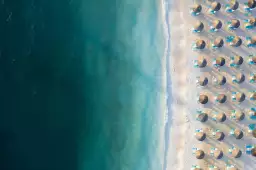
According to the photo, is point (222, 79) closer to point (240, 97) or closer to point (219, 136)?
point (240, 97)

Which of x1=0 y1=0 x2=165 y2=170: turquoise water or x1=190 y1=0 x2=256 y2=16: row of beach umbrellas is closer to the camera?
x1=190 y1=0 x2=256 y2=16: row of beach umbrellas

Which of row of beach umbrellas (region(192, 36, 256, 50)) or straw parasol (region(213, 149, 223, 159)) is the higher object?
row of beach umbrellas (region(192, 36, 256, 50))

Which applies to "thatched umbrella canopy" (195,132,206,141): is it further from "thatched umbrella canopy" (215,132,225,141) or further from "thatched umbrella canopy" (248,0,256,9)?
"thatched umbrella canopy" (248,0,256,9)

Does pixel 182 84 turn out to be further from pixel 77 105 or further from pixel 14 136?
pixel 14 136

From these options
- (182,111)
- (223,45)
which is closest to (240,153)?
(182,111)

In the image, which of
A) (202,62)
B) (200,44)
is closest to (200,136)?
(202,62)

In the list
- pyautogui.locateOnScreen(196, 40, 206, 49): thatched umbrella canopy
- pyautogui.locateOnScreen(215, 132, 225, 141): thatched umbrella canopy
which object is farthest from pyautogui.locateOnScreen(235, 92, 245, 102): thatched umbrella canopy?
pyautogui.locateOnScreen(196, 40, 206, 49): thatched umbrella canopy
